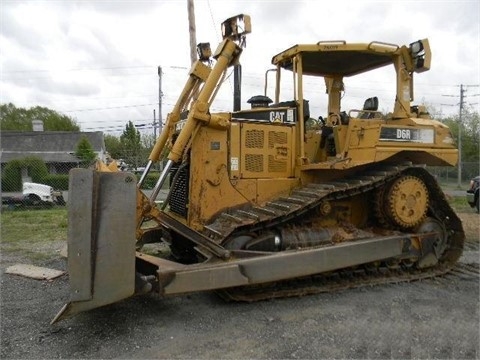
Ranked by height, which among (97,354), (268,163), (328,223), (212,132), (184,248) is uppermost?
(212,132)

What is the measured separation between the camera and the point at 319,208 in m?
5.54

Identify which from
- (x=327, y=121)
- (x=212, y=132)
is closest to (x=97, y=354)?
(x=212, y=132)

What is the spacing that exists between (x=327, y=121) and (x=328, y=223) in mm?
1602

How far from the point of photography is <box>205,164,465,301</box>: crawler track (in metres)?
5.01

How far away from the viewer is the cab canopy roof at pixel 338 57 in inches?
228

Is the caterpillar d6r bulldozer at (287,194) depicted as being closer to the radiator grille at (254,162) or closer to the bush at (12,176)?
the radiator grille at (254,162)

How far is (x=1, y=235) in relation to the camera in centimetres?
909

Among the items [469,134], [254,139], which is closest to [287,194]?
[254,139]

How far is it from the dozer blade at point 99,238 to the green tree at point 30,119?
63.2m

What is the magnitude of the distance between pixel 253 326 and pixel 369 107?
3.69m

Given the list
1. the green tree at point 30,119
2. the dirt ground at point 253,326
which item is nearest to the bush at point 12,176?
the dirt ground at point 253,326

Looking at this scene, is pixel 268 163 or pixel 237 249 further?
pixel 268 163

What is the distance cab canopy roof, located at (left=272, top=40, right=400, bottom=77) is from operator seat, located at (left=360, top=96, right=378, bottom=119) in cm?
59

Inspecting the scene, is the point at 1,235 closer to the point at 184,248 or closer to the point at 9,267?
the point at 9,267
